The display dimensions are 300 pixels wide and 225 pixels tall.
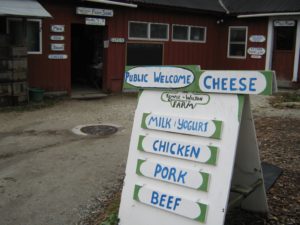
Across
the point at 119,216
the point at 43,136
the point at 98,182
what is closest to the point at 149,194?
the point at 119,216

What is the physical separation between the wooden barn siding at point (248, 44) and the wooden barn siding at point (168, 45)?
1.32 ft

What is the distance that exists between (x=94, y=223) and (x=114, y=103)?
829 cm

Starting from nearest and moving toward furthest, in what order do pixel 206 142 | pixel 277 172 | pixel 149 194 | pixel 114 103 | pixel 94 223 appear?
pixel 206 142 < pixel 149 194 < pixel 94 223 < pixel 277 172 < pixel 114 103

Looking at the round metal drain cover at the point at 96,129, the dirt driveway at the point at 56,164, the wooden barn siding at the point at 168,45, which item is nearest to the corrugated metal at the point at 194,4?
the wooden barn siding at the point at 168,45

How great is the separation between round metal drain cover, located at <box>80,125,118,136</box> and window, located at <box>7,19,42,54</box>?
4.29m

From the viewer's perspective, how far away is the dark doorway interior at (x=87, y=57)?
1493 cm

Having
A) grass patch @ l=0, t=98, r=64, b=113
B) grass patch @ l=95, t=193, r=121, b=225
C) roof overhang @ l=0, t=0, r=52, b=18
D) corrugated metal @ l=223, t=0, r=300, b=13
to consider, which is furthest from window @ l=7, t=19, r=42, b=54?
corrugated metal @ l=223, t=0, r=300, b=13

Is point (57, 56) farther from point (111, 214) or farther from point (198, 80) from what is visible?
point (198, 80)

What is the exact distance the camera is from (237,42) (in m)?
17.4

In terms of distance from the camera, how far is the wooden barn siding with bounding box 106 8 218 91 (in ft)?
46.0

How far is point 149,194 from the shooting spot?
11.6 ft

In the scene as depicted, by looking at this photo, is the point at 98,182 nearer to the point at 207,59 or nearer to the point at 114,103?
the point at 114,103

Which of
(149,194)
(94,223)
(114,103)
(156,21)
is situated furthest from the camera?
(156,21)

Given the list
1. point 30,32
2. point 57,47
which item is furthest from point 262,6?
point 30,32
